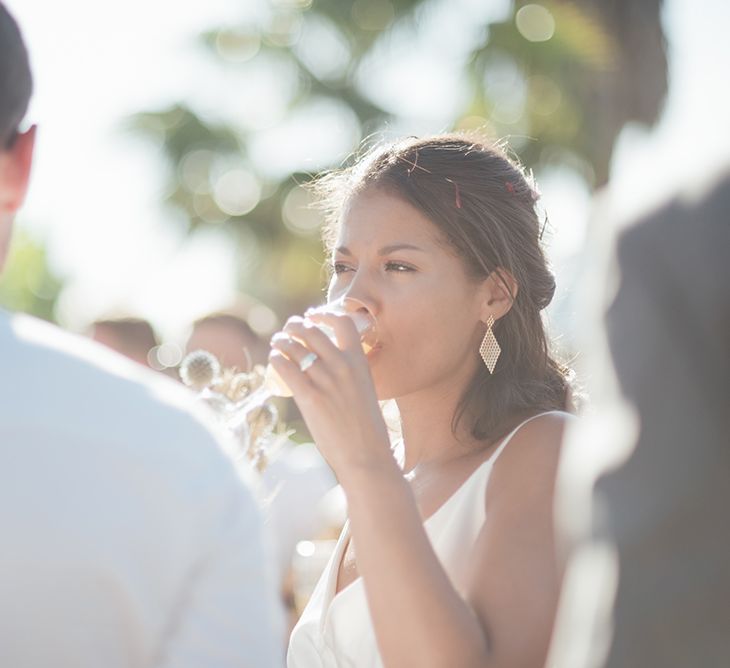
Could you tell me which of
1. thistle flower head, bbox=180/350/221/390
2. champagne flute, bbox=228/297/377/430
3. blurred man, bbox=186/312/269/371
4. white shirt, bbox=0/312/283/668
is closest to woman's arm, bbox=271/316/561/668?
champagne flute, bbox=228/297/377/430

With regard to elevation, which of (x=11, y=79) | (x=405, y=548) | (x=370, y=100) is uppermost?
(x=370, y=100)

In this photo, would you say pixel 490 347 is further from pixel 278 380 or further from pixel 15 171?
pixel 15 171

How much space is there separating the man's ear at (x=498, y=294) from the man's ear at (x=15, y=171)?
5.85 ft

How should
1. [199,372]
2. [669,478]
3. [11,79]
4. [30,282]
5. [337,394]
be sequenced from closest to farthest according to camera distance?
[669,478] → [11,79] → [337,394] → [199,372] → [30,282]

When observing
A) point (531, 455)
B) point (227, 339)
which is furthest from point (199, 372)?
point (227, 339)

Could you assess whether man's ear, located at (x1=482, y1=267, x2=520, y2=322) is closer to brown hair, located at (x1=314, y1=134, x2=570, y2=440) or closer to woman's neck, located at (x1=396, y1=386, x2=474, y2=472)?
brown hair, located at (x1=314, y1=134, x2=570, y2=440)

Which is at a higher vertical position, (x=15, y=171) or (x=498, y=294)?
(x=15, y=171)

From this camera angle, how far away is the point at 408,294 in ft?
10.0

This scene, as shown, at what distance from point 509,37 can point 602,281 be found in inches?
554

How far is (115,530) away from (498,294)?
80.9 inches

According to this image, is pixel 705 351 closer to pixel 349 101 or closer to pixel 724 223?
pixel 724 223

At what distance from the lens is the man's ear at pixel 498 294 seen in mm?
3231

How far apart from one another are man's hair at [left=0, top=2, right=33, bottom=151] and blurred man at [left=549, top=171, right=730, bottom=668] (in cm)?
96

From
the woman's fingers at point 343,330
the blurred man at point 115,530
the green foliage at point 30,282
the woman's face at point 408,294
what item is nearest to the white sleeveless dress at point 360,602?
the woman's face at point 408,294
